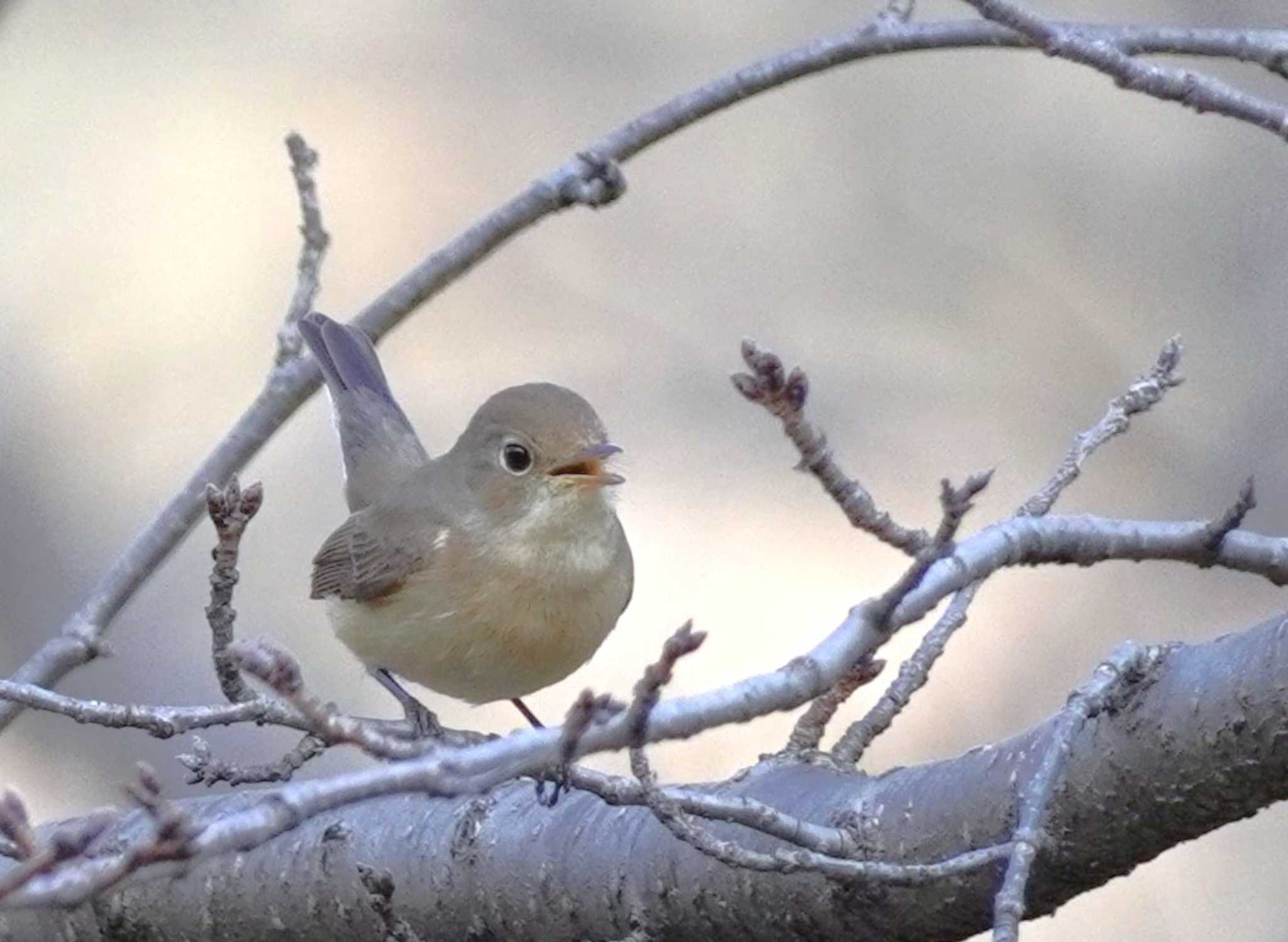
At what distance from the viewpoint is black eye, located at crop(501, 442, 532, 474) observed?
5.38m

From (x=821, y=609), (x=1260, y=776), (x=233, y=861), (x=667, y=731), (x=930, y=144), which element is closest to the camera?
(x=667, y=731)

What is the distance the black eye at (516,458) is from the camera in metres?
5.38

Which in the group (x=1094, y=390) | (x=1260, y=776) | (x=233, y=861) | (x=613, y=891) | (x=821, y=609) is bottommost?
(x=1260, y=776)

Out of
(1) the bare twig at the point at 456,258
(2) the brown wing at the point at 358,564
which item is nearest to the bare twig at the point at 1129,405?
(1) the bare twig at the point at 456,258

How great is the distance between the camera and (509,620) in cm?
511

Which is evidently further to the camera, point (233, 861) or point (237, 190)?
point (237, 190)

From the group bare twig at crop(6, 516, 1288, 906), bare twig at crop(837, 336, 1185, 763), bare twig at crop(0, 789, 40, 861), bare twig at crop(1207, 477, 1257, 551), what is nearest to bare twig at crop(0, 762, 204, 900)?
bare twig at crop(6, 516, 1288, 906)

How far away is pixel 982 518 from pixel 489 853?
5.11 m

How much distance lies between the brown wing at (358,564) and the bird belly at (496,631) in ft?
0.33

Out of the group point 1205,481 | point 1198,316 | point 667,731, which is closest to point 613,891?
point 667,731

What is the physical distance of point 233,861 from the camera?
389 centimetres

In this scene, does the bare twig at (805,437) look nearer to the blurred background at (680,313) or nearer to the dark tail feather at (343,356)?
the dark tail feather at (343,356)

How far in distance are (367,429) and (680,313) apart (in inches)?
132

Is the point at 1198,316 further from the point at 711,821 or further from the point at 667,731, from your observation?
the point at 667,731
